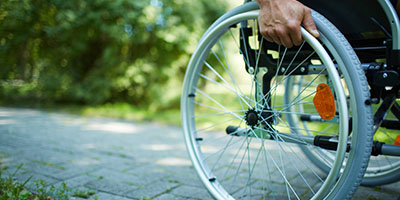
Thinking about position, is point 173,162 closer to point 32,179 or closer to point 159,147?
point 159,147

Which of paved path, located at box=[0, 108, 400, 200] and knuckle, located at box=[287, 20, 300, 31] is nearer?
knuckle, located at box=[287, 20, 300, 31]

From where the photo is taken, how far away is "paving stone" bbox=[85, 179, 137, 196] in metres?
1.70

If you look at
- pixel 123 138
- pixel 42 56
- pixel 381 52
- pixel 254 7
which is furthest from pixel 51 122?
pixel 381 52

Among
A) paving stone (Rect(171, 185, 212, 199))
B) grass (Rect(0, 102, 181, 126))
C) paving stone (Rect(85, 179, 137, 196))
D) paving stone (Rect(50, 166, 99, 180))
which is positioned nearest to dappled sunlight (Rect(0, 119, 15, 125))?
grass (Rect(0, 102, 181, 126))

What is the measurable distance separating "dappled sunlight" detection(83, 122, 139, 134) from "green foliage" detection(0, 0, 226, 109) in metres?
1.27

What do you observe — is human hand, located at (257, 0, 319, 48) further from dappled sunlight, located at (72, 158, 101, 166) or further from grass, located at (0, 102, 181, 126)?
grass, located at (0, 102, 181, 126)

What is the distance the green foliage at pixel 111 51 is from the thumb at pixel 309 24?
4.18 m

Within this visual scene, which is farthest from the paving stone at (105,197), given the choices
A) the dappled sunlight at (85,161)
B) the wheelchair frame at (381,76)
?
the wheelchair frame at (381,76)

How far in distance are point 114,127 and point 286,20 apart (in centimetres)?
324

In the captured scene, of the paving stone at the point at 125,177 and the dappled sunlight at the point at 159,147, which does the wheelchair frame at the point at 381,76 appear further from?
the dappled sunlight at the point at 159,147

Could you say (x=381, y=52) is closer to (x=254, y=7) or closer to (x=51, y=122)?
(x=254, y=7)

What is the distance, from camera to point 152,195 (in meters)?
1.65

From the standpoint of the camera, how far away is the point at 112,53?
5.55 m

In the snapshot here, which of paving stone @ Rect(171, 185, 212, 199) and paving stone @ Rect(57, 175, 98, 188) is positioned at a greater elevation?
paving stone @ Rect(57, 175, 98, 188)
